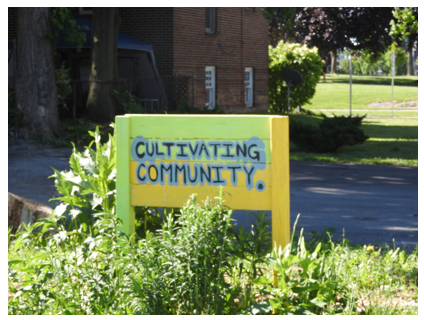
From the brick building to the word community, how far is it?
667 inches

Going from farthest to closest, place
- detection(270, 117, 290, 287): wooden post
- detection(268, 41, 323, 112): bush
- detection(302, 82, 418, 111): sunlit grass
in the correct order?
1. detection(302, 82, 418, 111): sunlit grass
2. detection(268, 41, 323, 112): bush
3. detection(270, 117, 290, 287): wooden post

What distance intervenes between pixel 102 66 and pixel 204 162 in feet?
46.7

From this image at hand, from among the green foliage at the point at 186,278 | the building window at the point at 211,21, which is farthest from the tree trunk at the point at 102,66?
the green foliage at the point at 186,278

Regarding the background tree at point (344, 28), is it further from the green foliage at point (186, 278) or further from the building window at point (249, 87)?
the green foliage at point (186, 278)

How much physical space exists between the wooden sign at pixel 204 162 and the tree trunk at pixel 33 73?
11.8 metres

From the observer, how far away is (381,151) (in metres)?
16.1

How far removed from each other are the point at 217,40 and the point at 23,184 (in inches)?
597

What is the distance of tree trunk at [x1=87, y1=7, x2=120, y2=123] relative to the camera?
17031 millimetres

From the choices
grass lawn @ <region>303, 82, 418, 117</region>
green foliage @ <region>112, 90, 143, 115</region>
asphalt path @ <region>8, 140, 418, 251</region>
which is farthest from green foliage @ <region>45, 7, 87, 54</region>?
grass lawn @ <region>303, 82, 418, 117</region>

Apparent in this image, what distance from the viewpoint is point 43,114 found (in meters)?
15.2

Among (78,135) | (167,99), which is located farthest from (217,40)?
(78,135)

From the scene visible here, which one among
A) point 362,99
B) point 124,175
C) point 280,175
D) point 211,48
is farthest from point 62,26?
point 362,99

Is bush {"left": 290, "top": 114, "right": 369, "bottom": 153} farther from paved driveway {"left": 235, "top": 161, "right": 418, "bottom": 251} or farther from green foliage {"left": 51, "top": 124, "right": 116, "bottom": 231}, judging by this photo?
green foliage {"left": 51, "top": 124, "right": 116, "bottom": 231}

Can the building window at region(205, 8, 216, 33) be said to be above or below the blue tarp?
above
